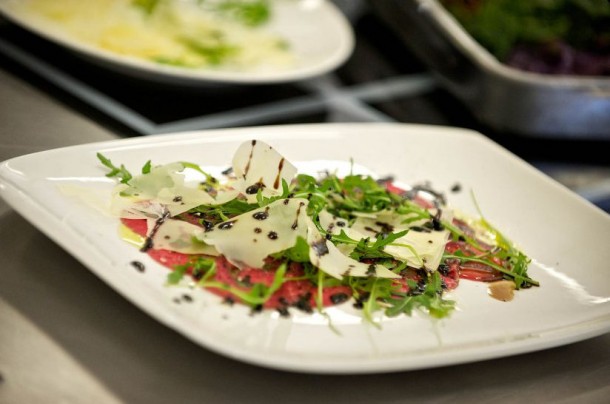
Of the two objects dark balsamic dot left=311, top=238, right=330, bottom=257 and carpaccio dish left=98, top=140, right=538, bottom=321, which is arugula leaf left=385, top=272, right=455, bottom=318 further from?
dark balsamic dot left=311, top=238, right=330, bottom=257

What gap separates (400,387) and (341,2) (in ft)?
7.60

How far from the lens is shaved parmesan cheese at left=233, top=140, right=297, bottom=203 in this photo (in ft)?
3.91

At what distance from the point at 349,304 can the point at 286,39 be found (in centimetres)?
140

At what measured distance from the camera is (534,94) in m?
1.88

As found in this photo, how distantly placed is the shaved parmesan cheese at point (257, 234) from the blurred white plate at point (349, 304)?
0.28ft

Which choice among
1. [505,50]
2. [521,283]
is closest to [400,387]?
[521,283]

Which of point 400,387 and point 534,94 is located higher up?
point 534,94

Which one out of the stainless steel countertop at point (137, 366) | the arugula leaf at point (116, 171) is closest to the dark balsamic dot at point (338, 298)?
the stainless steel countertop at point (137, 366)

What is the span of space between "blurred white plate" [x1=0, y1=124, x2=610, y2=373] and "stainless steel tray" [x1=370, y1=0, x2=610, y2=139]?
30 centimetres

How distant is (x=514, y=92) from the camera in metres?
1.91

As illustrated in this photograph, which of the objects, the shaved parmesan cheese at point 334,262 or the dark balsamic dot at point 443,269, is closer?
the shaved parmesan cheese at point 334,262

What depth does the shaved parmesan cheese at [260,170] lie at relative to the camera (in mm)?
1190

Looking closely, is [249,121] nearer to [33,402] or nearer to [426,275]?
[426,275]

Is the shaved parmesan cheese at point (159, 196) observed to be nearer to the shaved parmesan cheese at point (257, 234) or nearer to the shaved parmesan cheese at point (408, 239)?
the shaved parmesan cheese at point (257, 234)
